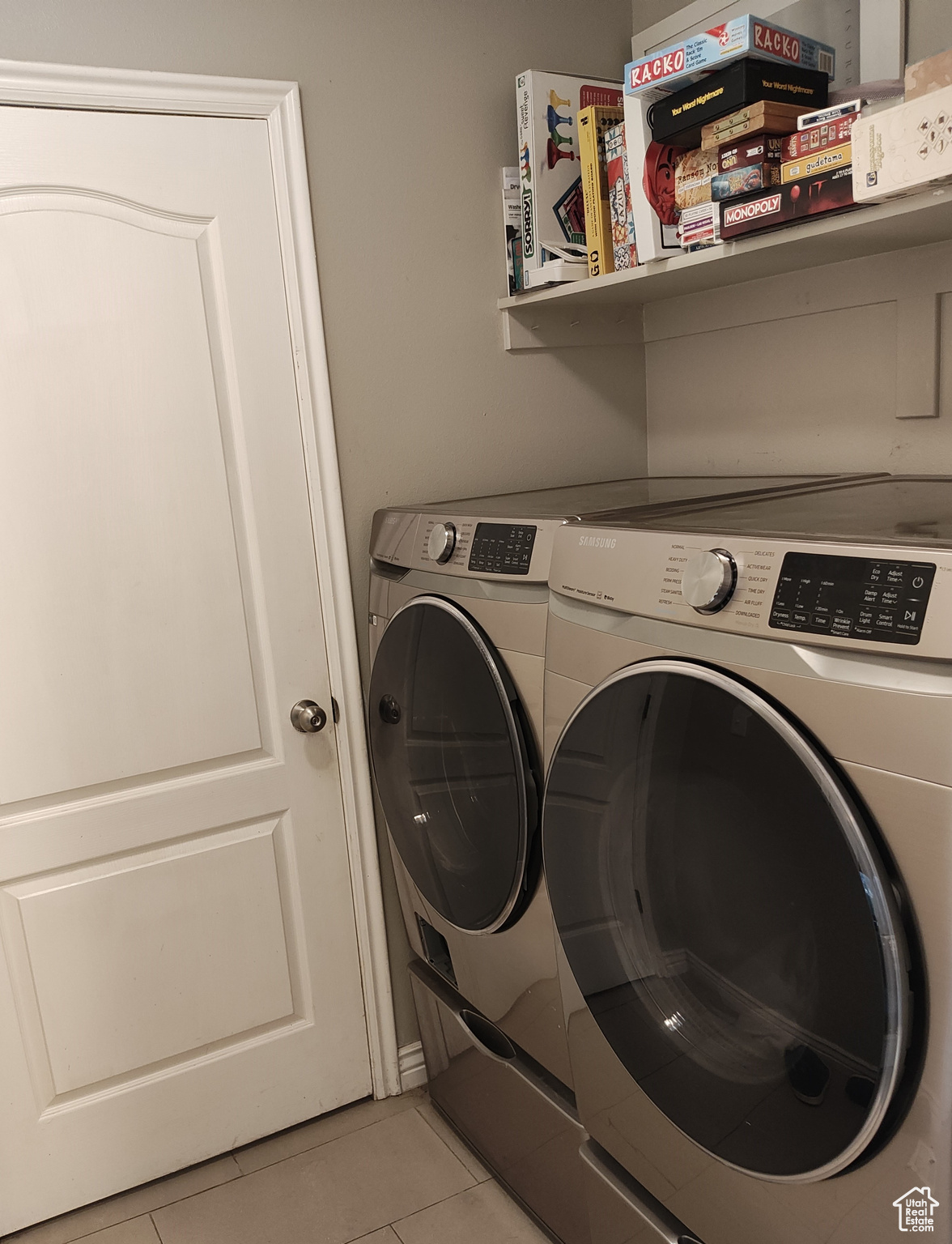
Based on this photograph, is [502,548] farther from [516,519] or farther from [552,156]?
[552,156]

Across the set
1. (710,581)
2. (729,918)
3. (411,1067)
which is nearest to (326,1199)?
(411,1067)

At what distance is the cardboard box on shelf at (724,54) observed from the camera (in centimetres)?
130

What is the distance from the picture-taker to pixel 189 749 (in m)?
1.79

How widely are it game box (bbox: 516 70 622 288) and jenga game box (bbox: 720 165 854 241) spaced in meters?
0.45

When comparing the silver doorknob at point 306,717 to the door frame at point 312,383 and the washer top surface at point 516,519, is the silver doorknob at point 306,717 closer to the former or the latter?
the door frame at point 312,383

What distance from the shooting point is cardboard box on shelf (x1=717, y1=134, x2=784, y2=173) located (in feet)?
4.35

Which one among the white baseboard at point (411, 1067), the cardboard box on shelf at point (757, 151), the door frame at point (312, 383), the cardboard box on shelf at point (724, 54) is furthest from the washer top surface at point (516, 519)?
the white baseboard at point (411, 1067)

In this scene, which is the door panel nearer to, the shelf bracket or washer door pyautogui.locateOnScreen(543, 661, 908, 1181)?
the shelf bracket

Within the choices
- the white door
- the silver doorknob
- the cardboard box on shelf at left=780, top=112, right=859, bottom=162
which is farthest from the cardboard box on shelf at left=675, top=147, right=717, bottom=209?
the silver doorknob

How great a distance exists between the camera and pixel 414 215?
1849 millimetres

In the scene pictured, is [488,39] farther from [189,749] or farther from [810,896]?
[810,896]

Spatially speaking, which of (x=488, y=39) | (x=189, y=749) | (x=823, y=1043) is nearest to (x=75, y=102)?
(x=488, y=39)

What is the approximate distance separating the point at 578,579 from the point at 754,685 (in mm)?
318

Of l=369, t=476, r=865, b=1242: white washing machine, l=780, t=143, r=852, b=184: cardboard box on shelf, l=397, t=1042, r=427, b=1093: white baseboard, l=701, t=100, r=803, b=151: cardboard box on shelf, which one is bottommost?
l=397, t=1042, r=427, b=1093: white baseboard
